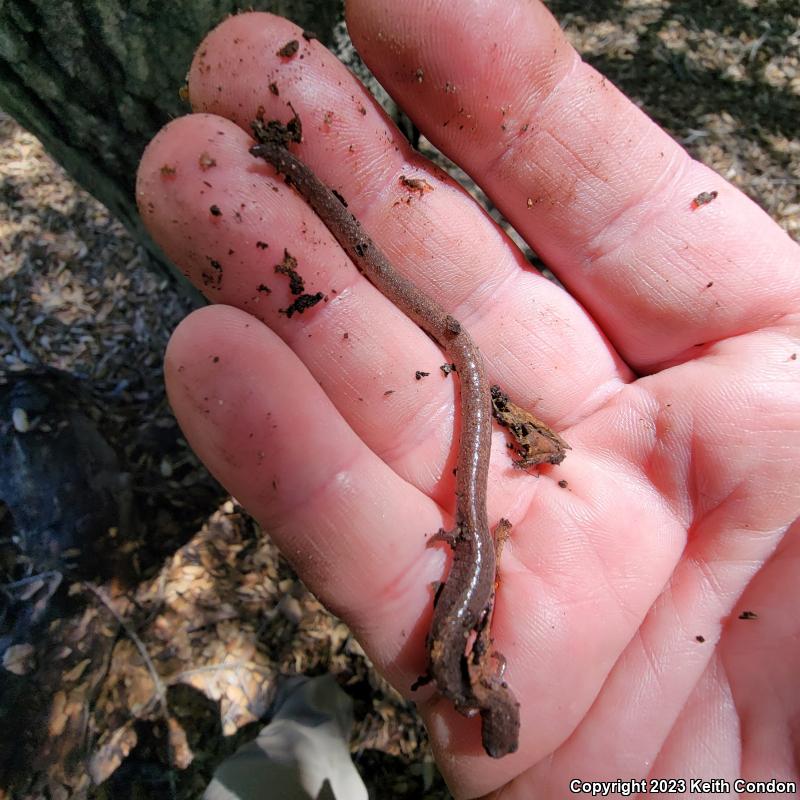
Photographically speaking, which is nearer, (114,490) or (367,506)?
(367,506)

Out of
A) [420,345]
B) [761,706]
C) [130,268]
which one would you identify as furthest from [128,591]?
[761,706]

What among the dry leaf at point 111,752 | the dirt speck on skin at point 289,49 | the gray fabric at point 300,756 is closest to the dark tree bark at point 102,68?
the dirt speck on skin at point 289,49

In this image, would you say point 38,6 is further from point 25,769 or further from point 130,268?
point 25,769

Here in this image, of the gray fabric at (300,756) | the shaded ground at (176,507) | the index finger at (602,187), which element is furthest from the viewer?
the shaded ground at (176,507)

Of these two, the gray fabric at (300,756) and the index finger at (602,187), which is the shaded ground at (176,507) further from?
the index finger at (602,187)

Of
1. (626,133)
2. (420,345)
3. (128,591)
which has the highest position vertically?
(626,133)

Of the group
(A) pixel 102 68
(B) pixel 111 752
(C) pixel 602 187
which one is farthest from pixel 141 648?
(C) pixel 602 187
